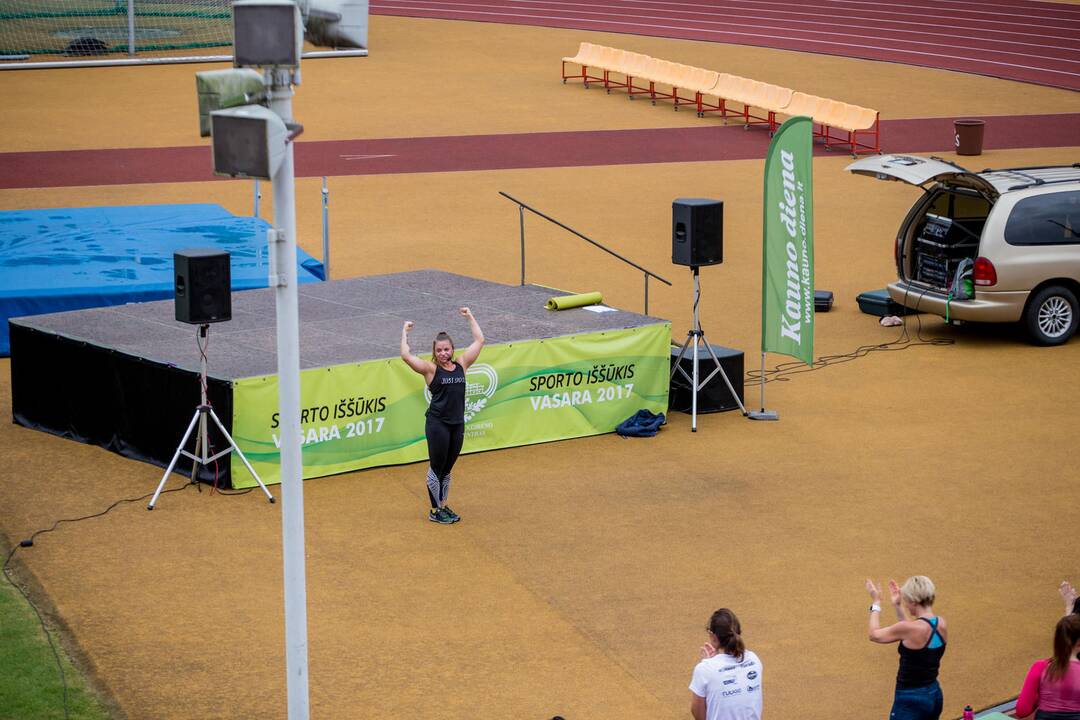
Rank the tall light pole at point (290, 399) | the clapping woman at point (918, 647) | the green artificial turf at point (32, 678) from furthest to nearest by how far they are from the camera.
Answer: the green artificial turf at point (32, 678)
the clapping woman at point (918, 647)
the tall light pole at point (290, 399)

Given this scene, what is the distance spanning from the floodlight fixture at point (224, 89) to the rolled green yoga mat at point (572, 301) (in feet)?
28.4

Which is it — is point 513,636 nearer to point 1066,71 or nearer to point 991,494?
point 991,494

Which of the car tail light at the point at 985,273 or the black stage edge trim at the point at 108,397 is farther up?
the car tail light at the point at 985,273

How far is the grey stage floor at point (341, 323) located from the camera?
13867mm

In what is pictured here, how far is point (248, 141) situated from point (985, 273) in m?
11.9

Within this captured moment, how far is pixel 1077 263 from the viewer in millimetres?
17250

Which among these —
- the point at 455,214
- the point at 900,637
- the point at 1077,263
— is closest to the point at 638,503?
the point at 900,637

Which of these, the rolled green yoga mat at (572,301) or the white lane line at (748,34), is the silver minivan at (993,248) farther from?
the white lane line at (748,34)

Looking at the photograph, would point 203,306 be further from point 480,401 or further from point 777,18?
point 777,18

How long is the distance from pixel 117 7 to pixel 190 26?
1.95 m

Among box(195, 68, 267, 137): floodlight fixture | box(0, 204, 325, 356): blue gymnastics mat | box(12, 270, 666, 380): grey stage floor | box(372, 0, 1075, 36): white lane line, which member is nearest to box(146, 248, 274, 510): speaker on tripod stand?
box(12, 270, 666, 380): grey stage floor

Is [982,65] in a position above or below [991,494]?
above

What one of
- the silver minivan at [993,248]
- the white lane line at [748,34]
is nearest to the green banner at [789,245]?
the silver minivan at [993,248]

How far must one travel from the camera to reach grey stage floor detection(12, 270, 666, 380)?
1387 centimetres
